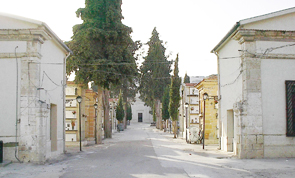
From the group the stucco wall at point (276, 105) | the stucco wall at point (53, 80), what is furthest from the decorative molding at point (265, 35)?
the stucco wall at point (53, 80)

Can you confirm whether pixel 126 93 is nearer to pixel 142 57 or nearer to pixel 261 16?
pixel 142 57

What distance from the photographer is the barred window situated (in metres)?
13.4

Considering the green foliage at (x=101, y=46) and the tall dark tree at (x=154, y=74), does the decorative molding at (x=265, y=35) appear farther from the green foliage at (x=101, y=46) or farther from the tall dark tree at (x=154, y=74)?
the tall dark tree at (x=154, y=74)

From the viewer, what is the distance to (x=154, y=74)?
4453cm

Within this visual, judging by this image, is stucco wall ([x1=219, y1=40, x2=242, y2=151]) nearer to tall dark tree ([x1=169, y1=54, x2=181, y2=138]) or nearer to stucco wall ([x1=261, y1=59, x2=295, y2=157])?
stucco wall ([x1=261, y1=59, x2=295, y2=157])

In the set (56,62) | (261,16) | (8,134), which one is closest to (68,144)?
(56,62)

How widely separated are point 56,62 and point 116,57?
23.6 feet

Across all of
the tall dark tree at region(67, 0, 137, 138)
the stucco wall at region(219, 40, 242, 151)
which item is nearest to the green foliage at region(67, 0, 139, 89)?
the tall dark tree at region(67, 0, 137, 138)

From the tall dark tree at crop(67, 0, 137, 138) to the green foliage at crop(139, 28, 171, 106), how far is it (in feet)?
66.9

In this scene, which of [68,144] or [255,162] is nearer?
[255,162]

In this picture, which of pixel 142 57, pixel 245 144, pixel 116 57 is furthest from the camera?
pixel 142 57

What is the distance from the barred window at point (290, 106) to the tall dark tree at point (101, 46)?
11.5 m

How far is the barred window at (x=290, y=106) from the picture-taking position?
1338 cm

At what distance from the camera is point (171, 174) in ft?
32.7
